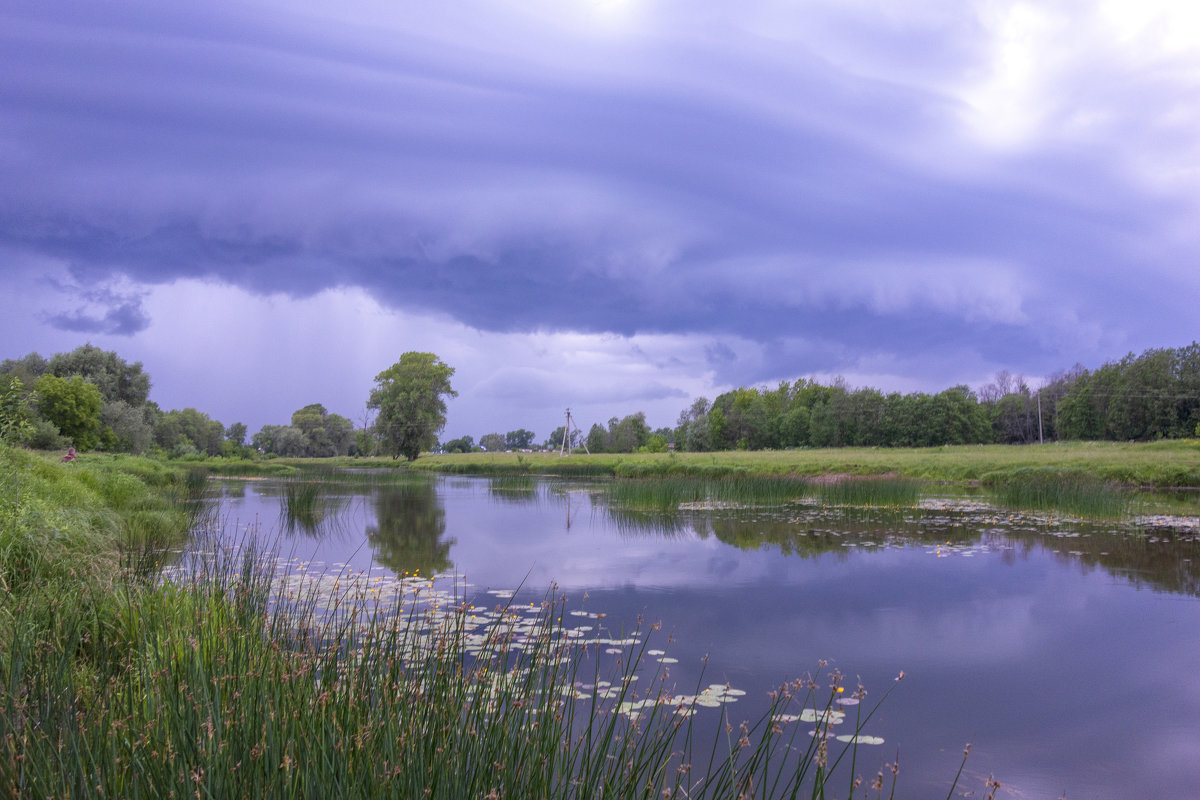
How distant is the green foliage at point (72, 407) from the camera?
29172 millimetres

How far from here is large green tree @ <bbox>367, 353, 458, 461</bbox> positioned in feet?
146

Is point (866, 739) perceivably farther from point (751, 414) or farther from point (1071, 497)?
point (751, 414)

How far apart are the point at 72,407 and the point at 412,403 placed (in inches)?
716

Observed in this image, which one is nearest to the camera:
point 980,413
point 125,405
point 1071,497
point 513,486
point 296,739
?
point 296,739

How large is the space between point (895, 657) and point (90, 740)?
5.53 metres

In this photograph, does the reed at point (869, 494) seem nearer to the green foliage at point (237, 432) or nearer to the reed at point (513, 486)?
the reed at point (513, 486)

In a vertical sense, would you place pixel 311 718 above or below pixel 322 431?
below

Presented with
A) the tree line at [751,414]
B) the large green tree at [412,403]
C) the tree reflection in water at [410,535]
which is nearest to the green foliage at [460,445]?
the tree line at [751,414]

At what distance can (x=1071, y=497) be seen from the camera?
15.7 metres

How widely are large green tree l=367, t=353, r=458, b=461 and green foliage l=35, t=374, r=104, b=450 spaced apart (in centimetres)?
1609

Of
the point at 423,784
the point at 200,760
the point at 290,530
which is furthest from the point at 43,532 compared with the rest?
the point at 290,530

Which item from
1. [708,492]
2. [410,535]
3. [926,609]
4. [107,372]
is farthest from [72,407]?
[926,609]

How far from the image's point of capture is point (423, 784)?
86.5 inches

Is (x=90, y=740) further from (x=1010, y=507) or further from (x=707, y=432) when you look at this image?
(x=707, y=432)
